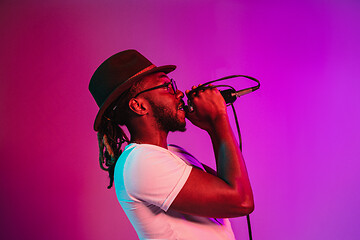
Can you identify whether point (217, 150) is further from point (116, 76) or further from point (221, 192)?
point (116, 76)

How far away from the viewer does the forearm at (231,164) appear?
881 mm

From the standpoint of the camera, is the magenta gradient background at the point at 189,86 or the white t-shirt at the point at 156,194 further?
the magenta gradient background at the point at 189,86

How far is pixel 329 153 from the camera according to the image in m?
2.03

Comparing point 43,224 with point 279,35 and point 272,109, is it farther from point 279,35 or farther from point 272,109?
point 279,35

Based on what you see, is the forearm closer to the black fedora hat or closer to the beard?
the beard

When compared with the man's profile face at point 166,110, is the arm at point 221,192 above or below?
below

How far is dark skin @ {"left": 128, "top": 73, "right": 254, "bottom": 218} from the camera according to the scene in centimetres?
86

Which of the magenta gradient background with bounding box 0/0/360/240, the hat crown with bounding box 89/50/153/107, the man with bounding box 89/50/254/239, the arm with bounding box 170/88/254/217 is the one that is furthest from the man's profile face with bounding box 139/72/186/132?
the magenta gradient background with bounding box 0/0/360/240

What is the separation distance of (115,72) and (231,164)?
0.57 m

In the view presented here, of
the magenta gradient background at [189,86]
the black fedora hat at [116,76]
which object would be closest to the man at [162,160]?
the black fedora hat at [116,76]

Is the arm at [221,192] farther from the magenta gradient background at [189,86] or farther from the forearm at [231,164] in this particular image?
the magenta gradient background at [189,86]

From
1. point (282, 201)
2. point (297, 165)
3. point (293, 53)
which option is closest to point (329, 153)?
point (297, 165)

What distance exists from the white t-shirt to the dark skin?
5 centimetres

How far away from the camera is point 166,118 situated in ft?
3.64
